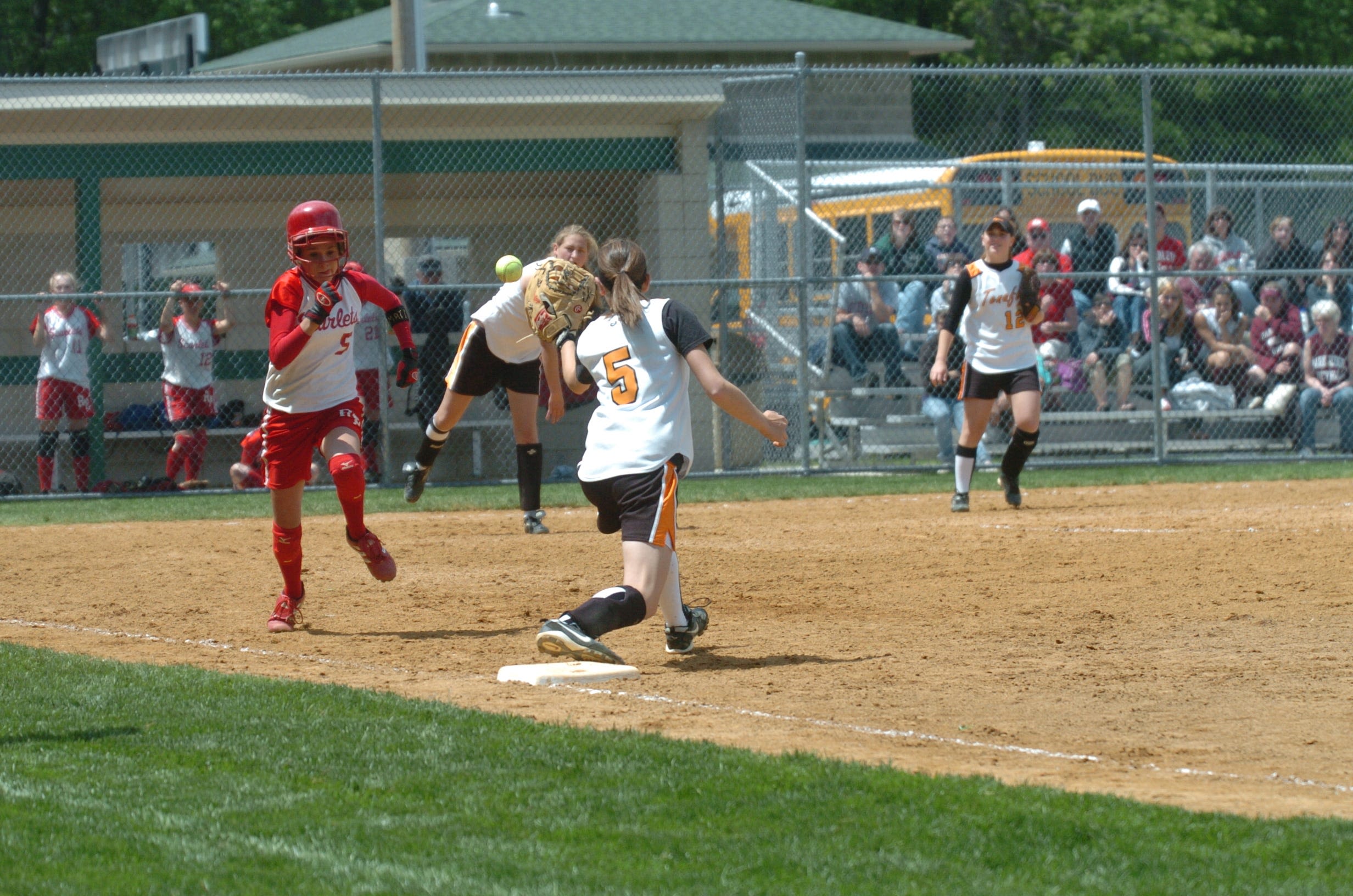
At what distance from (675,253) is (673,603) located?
34.2ft

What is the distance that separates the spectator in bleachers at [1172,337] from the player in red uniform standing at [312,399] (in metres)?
9.99

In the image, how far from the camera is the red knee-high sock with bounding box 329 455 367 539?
7.61 metres

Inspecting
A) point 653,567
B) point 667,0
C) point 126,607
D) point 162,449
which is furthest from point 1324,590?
point 667,0

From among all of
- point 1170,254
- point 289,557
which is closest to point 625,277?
point 289,557

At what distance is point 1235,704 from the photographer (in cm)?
570

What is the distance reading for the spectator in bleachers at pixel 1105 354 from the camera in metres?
15.9

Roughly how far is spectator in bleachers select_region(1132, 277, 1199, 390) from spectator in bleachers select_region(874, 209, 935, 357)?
2100mm

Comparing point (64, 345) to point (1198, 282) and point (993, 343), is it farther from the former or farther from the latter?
point (1198, 282)

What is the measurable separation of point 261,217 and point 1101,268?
853 centimetres

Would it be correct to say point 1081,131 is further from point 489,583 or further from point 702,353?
point 702,353

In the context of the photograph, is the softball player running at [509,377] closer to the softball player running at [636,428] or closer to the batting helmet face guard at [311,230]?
the batting helmet face guard at [311,230]

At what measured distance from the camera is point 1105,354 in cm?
1609

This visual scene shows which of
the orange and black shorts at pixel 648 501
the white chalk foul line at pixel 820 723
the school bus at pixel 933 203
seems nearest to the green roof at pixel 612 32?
the school bus at pixel 933 203

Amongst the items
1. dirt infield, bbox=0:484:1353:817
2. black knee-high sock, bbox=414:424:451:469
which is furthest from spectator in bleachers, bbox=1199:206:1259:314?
black knee-high sock, bbox=414:424:451:469
